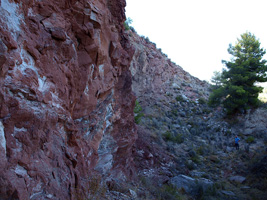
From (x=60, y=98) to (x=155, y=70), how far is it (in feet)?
65.4

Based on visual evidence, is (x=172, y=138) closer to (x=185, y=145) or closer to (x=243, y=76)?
(x=185, y=145)

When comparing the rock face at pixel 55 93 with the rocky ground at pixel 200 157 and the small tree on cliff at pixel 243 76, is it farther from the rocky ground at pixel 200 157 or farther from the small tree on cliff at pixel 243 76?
the small tree on cliff at pixel 243 76

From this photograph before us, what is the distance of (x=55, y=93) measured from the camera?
3.82 m

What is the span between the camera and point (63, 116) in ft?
12.8

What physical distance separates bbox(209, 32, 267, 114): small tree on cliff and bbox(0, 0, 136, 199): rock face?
1485cm

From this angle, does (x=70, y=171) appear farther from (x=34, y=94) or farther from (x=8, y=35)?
(x=8, y=35)

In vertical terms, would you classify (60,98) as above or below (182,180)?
above

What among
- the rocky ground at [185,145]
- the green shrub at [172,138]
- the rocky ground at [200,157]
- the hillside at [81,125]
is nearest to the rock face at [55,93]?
the hillside at [81,125]

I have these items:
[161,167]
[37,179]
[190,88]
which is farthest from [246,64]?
[37,179]

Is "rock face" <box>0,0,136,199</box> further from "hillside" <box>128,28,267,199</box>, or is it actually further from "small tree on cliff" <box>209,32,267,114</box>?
"small tree on cliff" <box>209,32,267,114</box>

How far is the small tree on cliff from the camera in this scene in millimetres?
18031

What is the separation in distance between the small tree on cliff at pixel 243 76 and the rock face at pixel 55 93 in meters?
A: 14.8

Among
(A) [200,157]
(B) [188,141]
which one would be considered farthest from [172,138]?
(A) [200,157]

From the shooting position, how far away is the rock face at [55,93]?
273 cm
